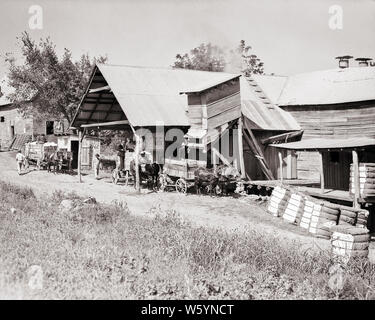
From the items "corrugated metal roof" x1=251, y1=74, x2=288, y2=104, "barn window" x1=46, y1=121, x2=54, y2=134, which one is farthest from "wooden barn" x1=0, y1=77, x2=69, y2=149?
"corrugated metal roof" x1=251, y1=74, x2=288, y2=104

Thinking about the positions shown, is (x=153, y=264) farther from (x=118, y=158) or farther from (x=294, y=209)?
(x=118, y=158)

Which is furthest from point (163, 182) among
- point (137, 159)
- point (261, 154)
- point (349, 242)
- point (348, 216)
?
point (349, 242)

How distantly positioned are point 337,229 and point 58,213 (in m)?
7.76

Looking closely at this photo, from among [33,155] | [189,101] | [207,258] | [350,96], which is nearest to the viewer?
[207,258]

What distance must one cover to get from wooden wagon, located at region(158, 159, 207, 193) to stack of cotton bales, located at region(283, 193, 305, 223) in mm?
4498

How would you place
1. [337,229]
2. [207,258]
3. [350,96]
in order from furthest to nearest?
[350,96]
[337,229]
[207,258]

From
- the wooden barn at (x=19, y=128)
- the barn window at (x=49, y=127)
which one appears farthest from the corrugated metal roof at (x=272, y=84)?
the barn window at (x=49, y=127)

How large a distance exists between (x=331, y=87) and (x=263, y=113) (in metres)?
4.66

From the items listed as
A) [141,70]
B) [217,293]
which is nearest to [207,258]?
[217,293]

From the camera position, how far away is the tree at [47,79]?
1264 inches

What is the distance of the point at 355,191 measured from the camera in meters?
17.8

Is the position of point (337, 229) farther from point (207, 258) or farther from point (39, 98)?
point (39, 98)

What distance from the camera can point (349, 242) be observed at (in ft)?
37.5

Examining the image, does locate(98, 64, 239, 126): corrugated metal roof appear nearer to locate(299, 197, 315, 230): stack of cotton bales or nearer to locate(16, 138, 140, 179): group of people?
locate(16, 138, 140, 179): group of people
